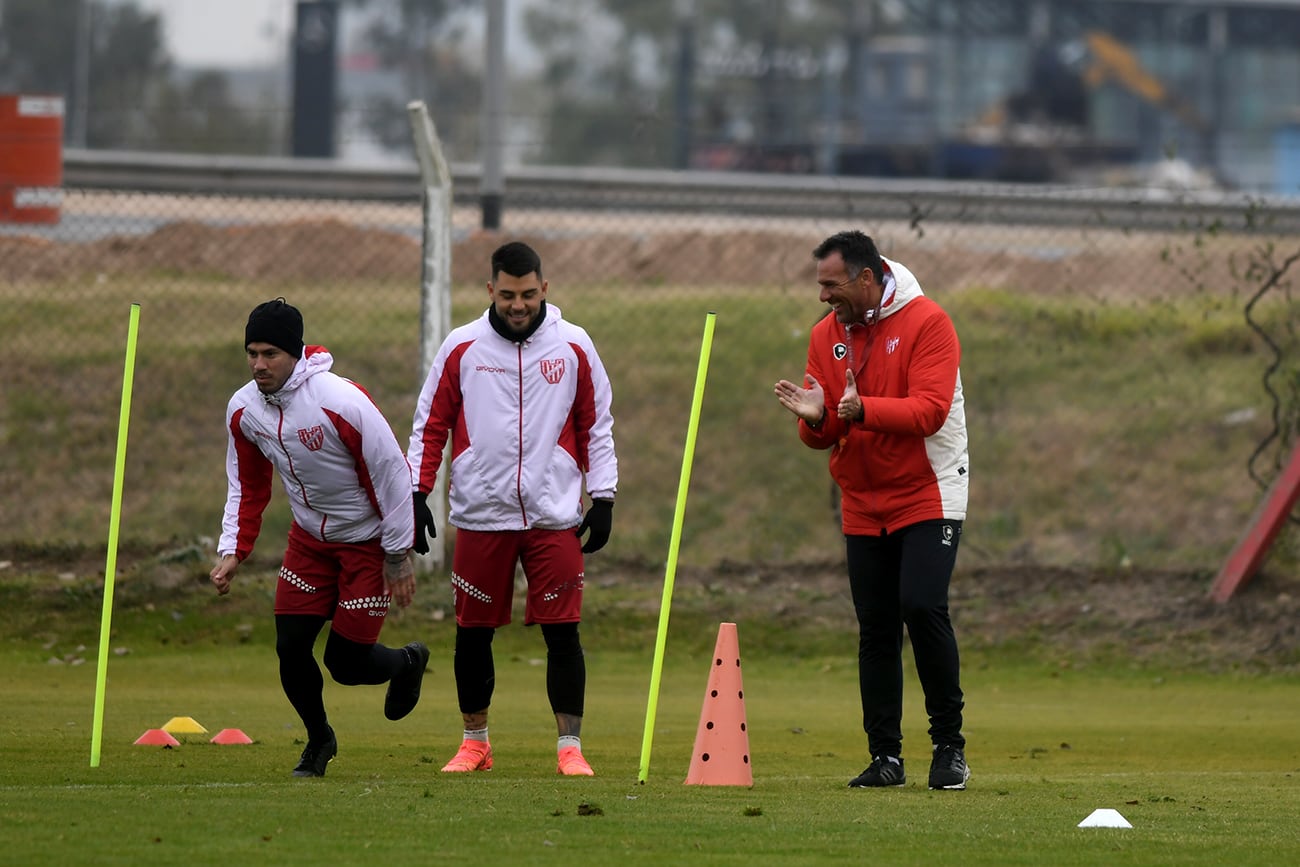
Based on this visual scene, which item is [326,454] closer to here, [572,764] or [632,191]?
[572,764]

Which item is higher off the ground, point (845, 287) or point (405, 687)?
point (845, 287)

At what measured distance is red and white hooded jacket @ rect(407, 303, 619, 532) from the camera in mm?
7449

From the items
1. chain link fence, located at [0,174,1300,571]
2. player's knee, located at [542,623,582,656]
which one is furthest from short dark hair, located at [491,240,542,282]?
chain link fence, located at [0,174,1300,571]

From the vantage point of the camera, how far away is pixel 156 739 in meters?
8.39

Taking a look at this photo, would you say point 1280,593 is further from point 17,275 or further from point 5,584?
point 17,275

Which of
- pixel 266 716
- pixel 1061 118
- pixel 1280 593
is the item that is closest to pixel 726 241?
pixel 1280 593

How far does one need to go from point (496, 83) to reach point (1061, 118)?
4027cm

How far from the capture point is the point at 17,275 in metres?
16.2

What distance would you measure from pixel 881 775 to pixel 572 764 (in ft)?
3.96

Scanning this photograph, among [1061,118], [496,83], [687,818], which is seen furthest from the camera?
[1061,118]

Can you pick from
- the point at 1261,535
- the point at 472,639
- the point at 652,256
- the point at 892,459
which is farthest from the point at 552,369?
the point at 652,256

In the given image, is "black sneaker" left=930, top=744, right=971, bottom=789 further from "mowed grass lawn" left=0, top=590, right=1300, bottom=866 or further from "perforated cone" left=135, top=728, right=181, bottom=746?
"perforated cone" left=135, top=728, right=181, bottom=746

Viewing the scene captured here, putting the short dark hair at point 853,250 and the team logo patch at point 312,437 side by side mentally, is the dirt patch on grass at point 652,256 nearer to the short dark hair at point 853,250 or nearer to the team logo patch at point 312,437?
the short dark hair at point 853,250

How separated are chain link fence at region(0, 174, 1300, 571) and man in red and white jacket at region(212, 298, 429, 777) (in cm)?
638
